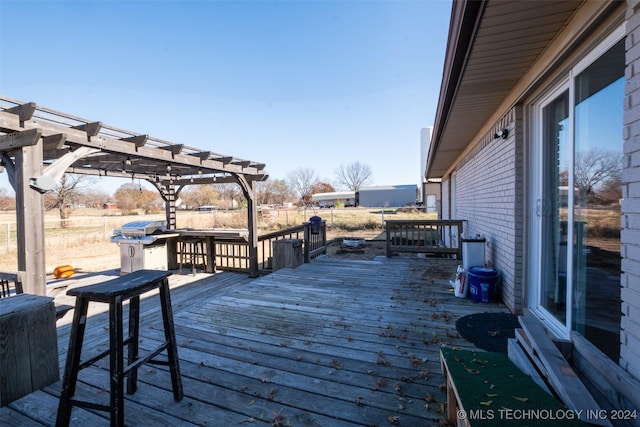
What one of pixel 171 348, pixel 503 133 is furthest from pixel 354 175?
pixel 171 348

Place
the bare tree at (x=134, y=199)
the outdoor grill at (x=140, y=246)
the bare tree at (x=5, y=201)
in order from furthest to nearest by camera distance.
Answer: the bare tree at (x=134, y=199) → the bare tree at (x=5, y=201) → the outdoor grill at (x=140, y=246)

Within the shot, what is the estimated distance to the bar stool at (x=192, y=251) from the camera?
7660 mm

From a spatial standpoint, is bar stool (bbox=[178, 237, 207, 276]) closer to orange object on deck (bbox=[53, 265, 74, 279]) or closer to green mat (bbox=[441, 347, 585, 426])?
orange object on deck (bbox=[53, 265, 74, 279])

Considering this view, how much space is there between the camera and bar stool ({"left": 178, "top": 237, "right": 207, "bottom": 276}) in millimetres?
7660

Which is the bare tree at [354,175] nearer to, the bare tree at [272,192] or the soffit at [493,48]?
the bare tree at [272,192]

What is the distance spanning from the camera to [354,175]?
5497 centimetres

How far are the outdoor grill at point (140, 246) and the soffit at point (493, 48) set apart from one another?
6.90m

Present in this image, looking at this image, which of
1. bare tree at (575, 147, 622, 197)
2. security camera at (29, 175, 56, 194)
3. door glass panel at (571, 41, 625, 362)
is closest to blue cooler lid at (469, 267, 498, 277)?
door glass panel at (571, 41, 625, 362)

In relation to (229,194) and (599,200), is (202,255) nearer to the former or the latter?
(599,200)

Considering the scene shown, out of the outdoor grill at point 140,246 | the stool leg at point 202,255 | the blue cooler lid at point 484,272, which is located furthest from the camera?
the stool leg at point 202,255

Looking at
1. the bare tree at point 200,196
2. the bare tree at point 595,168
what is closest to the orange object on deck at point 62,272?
the bare tree at point 595,168

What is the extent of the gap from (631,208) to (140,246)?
26.1ft

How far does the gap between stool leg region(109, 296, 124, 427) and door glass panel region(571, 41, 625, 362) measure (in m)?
2.79

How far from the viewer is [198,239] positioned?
7.69 m
